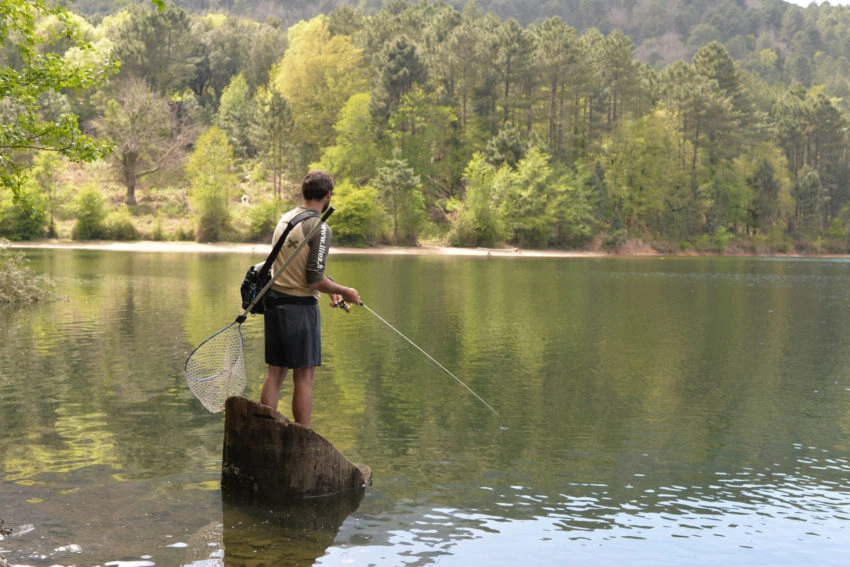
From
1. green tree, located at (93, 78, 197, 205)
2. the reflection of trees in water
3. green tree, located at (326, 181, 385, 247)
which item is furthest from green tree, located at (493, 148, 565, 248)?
the reflection of trees in water

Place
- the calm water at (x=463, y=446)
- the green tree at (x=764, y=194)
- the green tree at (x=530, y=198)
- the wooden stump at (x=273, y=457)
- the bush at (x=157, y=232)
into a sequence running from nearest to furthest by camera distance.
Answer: the calm water at (x=463, y=446)
the wooden stump at (x=273, y=457)
the bush at (x=157, y=232)
the green tree at (x=530, y=198)
the green tree at (x=764, y=194)

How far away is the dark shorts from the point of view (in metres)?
9.11

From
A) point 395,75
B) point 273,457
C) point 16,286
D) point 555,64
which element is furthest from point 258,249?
point 273,457

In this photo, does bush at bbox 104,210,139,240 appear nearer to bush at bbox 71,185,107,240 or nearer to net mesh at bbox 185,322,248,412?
bush at bbox 71,185,107,240

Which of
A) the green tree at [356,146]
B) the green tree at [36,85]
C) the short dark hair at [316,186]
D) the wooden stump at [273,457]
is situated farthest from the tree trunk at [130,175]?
the wooden stump at [273,457]

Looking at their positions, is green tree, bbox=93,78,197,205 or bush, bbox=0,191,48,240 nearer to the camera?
bush, bbox=0,191,48,240

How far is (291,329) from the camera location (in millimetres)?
9117

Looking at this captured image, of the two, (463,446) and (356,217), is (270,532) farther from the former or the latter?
(356,217)

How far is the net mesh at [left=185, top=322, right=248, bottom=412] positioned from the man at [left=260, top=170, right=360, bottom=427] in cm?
32

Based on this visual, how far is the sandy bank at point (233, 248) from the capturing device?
74.3m

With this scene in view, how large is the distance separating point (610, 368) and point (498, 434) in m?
6.92

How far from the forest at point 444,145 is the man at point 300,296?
71832 mm

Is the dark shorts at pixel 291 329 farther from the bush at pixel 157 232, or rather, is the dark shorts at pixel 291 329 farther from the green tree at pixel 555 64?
the green tree at pixel 555 64

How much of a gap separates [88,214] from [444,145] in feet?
127
